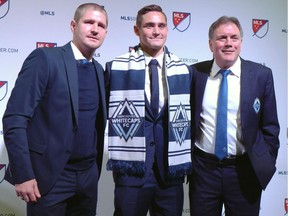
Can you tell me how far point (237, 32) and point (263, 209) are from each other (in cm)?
157

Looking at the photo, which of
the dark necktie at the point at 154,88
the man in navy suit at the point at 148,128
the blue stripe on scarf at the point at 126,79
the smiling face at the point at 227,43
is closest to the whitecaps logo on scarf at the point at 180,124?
the man in navy suit at the point at 148,128

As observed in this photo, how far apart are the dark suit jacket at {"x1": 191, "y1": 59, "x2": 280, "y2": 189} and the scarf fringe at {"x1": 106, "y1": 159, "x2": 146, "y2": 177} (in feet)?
1.27

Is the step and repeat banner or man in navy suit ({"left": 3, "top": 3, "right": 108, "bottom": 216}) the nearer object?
man in navy suit ({"left": 3, "top": 3, "right": 108, "bottom": 216})

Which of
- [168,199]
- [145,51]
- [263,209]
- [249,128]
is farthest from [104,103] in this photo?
[263,209]

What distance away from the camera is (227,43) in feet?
5.84

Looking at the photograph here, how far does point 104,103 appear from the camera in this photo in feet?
5.37

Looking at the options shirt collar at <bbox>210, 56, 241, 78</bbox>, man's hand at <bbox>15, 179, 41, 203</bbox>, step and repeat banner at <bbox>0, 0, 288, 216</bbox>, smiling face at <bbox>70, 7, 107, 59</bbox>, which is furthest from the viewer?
step and repeat banner at <bbox>0, 0, 288, 216</bbox>

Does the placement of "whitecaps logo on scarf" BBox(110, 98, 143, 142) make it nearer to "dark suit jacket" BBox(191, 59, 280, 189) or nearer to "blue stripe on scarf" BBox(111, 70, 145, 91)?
"blue stripe on scarf" BBox(111, 70, 145, 91)

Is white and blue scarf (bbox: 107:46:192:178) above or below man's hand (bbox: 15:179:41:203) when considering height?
above

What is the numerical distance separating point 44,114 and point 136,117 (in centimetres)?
43

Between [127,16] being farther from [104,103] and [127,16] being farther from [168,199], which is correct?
[168,199]

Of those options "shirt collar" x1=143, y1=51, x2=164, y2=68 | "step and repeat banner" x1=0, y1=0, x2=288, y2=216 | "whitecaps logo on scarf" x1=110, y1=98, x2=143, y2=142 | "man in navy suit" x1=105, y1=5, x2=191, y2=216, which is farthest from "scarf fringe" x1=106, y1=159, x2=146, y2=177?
"step and repeat banner" x1=0, y1=0, x2=288, y2=216

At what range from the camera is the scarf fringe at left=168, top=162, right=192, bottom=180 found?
1.67 meters

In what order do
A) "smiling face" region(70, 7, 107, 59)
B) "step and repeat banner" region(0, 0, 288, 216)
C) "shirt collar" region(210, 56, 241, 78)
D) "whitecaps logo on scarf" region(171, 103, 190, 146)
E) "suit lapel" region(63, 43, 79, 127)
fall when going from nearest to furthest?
1. "suit lapel" region(63, 43, 79, 127)
2. "smiling face" region(70, 7, 107, 59)
3. "whitecaps logo on scarf" region(171, 103, 190, 146)
4. "shirt collar" region(210, 56, 241, 78)
5. "step and repeat banner" region(0, 0, 288, 216)
